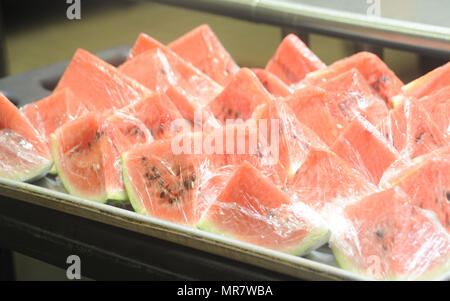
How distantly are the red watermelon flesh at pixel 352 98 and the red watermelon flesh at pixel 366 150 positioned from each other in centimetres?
24

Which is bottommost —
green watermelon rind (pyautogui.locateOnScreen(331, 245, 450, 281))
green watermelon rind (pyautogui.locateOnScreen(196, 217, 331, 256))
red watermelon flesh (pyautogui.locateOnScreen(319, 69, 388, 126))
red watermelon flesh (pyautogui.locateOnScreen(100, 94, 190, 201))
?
green watermelon rind (pyautogui.locateOnScreen(331, 245, 450, 281))

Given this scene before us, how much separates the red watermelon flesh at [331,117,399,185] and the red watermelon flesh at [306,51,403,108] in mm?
347

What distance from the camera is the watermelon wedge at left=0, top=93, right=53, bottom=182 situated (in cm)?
174

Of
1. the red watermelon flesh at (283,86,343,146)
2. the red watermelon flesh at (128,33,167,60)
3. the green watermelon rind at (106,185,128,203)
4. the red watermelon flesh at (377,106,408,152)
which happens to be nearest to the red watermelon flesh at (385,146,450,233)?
the red watermelon flesh at (377,106,408,152)

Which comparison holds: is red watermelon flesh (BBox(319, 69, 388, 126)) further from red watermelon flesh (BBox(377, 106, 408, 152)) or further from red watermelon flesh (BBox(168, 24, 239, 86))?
red watermelon flesh (BBox(168, 24, 239, 86))

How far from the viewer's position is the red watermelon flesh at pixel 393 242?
3.93ft

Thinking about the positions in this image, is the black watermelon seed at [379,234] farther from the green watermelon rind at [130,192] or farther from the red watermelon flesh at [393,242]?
the green watermelon rind at [130,192]

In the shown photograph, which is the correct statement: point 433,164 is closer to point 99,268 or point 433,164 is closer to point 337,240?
point 337,240

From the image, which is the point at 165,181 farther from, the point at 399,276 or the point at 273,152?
the point at 399,276

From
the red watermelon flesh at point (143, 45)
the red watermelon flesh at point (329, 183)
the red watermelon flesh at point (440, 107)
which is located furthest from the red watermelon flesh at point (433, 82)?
the red watermelon flesh at point (143, 45)

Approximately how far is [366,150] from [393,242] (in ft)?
1.09

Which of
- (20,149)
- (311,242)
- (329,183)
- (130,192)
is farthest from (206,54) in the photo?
(311,242)
